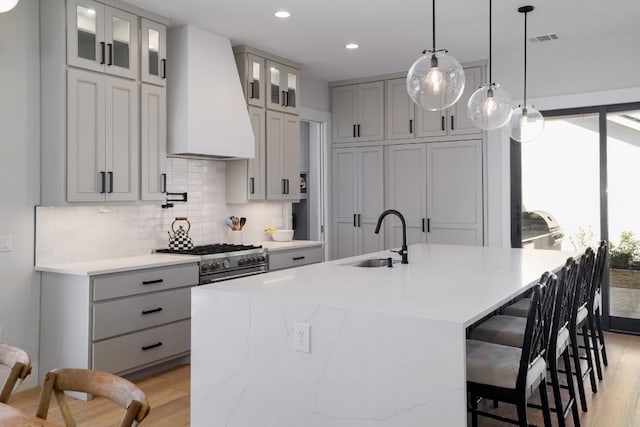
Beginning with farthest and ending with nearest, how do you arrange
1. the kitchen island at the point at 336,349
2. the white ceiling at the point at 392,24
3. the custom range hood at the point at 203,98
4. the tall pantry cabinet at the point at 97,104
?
the custom range hood at the point at 203,98, the white ceiling at the point at 392,24, the tall pantry cabinet at the point at 97,104, the kitchen island at the point at 336,349

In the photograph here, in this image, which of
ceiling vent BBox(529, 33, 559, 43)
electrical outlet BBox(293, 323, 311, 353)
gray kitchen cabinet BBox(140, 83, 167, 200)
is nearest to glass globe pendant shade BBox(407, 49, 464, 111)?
electrical outlet BBox(293, 323, 311, 353)

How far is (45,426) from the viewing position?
1.40 metres

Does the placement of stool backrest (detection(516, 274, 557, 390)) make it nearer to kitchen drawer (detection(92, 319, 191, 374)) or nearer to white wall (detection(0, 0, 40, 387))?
kitchen drawer (detection(92, 319, 191, 374))

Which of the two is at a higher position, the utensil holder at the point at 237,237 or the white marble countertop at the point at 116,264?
the utensil holder at the point at 237,237

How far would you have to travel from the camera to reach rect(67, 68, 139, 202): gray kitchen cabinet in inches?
144

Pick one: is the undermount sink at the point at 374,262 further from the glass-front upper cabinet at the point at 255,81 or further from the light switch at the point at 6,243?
the light switch at the point at 6,243

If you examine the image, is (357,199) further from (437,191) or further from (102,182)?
(102,182)

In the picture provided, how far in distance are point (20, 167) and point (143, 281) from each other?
1.13 meters

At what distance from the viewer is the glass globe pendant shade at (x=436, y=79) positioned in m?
3.00

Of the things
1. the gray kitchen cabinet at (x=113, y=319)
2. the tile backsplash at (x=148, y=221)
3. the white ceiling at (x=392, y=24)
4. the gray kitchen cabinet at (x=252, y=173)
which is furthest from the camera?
the gray kitchen cabinet at (x=252, y=173)

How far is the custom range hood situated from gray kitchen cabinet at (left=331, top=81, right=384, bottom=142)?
6.41ft

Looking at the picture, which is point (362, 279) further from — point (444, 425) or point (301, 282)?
point (444, 425)

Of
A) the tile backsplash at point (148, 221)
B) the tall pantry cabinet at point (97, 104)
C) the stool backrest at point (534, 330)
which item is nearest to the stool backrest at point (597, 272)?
the stool backrest at point (534, 330)

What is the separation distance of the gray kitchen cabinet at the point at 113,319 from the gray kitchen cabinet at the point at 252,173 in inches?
51.1
